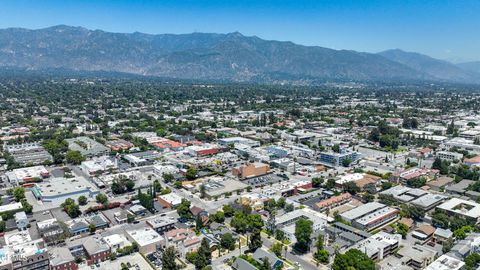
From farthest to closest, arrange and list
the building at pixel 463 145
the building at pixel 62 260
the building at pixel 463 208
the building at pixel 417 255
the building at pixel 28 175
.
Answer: the building at pixel 463 145 → the building at pixel 28 175 → the building at pixel 463 208 → the building at pixel 417 255 → the building at pixel 62 260

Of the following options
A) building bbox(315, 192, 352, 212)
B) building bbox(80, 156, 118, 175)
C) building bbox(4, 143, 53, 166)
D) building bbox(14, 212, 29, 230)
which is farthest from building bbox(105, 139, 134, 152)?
building bbox(315, 192, 352, 212)

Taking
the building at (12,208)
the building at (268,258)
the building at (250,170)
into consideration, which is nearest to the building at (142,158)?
the building at (250,170)

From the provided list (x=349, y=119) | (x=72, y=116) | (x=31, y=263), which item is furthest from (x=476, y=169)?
(x=72, y=116)

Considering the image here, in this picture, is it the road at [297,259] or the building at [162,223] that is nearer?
the road at [297,259]

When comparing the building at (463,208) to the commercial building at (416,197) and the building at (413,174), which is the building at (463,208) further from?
the building at (413,174)

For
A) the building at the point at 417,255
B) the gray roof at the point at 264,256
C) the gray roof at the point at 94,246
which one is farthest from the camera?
the gray roof at the point at 94,246

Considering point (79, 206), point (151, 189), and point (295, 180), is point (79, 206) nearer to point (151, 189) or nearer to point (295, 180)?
point (151, 189)

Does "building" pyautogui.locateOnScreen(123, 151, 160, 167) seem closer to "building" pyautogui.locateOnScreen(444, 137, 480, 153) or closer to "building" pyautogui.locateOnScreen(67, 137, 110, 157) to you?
"building" pyautogui.locateOnScreen(67, 137, 110, 157)

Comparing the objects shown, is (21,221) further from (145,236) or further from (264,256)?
(264,256)
